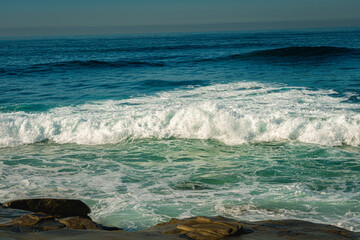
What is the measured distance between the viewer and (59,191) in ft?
Answer: 22.9

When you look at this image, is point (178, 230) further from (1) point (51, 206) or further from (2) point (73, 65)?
(2) point (73, 65)

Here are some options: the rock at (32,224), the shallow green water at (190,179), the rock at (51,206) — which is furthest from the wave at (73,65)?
the rock at (32,224)

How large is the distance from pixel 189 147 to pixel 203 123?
1.69 meters

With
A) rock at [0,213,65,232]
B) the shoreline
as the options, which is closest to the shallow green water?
the shoreline

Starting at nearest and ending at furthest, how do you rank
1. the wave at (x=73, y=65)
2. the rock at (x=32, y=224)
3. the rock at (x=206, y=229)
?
1. the rock at (x=206, y=229)
2. the rock at (x=32, y=224)
3. the wave at (x=73, y=65)

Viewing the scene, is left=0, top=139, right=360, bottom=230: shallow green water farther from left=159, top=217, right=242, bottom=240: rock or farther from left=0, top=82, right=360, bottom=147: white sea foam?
left=159, top=217, right=242, bottom=240: rock

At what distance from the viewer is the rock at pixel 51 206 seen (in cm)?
543

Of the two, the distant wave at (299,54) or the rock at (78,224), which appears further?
the distant wave at (299,54)

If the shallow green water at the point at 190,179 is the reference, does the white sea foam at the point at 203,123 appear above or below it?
above

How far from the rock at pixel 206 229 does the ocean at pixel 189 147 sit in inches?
59.2

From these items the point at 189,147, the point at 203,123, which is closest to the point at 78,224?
the point at 189,147

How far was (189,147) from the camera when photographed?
1024cm

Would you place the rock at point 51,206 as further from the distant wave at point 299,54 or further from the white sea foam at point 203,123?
the distant wave at point 299,54

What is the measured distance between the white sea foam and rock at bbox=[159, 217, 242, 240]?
21.7 ft
